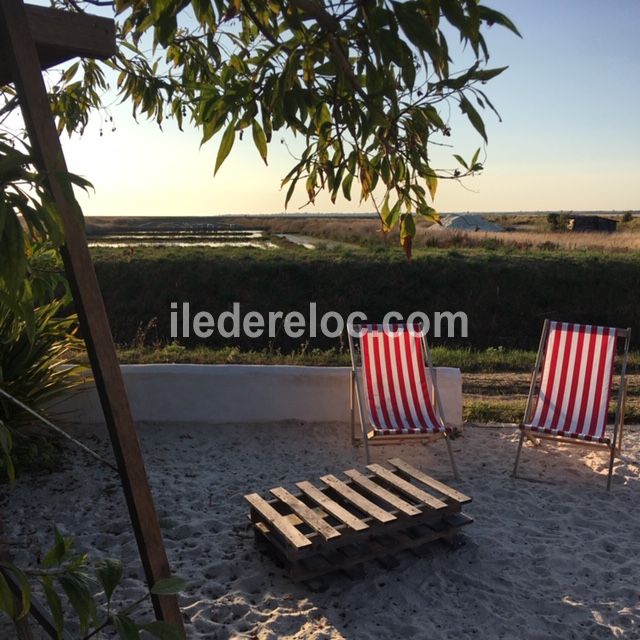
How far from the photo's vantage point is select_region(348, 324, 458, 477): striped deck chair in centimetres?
431

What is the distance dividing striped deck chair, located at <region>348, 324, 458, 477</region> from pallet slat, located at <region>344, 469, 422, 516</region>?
0.71 metres

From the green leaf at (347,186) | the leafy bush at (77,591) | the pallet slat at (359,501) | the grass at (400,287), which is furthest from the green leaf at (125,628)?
the grass at (400,287)

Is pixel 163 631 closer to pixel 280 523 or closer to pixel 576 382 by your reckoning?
pixel 280 523

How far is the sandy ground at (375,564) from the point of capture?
2.63 metres

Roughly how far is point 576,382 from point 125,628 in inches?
156

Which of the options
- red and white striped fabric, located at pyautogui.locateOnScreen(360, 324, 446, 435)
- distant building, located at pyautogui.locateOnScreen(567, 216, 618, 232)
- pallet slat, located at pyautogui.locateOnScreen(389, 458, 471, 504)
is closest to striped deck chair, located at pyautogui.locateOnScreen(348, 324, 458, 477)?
red and white striped fabric, located at pyautogui.locateOnScreen(360, 324, 446, 435)

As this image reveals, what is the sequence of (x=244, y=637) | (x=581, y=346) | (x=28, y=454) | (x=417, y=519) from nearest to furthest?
(x=244, y=637)
(x=417, y=519)
(x=28, y=454)
(x=581, y=346)

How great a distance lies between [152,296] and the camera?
1847cm

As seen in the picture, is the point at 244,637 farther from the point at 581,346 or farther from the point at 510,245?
the point at 510,245

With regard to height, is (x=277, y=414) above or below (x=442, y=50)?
below

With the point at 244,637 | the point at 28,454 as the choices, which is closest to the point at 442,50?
the point at 244,637

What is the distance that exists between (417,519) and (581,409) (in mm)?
1848

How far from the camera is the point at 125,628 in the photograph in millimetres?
1235

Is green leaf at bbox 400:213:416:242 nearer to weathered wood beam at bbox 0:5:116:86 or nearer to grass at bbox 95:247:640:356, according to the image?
weathered wood beam at bbox 0:5:116:86
